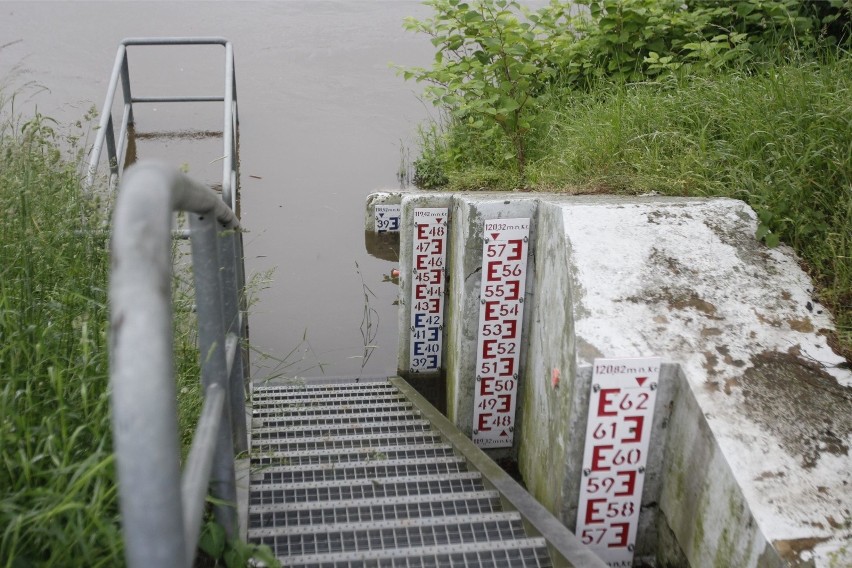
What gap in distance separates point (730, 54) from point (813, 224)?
248 centimetres

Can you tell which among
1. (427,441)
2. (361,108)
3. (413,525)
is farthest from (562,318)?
(361,108)

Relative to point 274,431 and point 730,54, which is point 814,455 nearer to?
point 274,431

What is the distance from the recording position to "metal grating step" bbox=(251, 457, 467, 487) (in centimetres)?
336

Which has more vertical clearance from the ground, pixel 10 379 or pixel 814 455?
pixel 10 379

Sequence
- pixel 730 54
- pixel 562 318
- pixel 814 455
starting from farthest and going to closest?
1. pixel 730 54
2. pixel 562 318
3. pixel 814 455

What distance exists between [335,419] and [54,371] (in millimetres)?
2816

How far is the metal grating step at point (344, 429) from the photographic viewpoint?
407cm

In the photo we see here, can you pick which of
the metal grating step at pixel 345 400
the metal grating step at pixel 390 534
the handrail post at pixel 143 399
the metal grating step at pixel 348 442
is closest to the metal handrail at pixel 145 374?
the handrail post at pixel 143 399

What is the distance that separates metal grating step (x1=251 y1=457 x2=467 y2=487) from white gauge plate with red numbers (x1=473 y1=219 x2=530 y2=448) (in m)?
0.72

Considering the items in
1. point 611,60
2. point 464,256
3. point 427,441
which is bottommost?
point 427,441

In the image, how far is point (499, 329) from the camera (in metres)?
4.24

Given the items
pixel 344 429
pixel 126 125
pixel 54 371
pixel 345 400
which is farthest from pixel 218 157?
pixel 54 371

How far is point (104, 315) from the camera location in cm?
244

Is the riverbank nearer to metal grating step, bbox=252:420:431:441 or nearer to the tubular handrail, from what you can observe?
metal grating step, bbox=252:420:431:441
